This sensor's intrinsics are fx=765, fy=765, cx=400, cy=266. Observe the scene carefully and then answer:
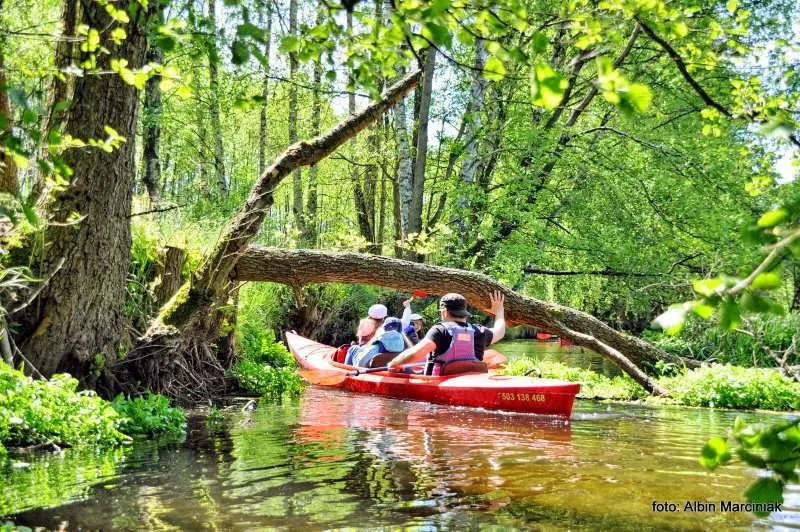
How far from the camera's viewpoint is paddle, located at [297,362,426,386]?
12195 mm

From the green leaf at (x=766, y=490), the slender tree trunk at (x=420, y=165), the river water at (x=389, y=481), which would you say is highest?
the slender tree trunk at (x=420, y=165)

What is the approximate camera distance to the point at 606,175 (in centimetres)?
1683

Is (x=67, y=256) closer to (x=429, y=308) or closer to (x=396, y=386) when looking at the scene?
(x=396, y=386)

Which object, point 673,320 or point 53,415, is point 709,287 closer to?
point 673,320

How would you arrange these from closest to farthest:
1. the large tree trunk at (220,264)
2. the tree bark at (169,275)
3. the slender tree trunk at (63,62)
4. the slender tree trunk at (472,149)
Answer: the slender tree trunk at (63,62), the large tree trunk at (220,264), the tree bark at (169,275), the slender tree trunk at (472,149)

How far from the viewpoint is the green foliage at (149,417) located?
7.21m

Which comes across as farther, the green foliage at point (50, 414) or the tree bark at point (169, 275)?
the tree bark at point (169, 275)

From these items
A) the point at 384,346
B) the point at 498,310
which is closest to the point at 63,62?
the point at 498,310

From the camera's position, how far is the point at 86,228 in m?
7.00

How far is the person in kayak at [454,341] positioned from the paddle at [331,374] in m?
1.06

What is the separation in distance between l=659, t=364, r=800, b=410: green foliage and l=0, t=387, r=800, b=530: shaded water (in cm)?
213

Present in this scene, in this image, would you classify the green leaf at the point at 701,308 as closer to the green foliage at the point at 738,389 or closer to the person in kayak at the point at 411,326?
the green foliage at the point at 738,389

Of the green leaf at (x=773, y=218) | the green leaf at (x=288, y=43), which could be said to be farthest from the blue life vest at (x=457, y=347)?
the green leaf at (x=773, y=218)

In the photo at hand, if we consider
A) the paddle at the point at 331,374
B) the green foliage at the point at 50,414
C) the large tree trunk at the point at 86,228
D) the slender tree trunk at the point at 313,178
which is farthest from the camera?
the slender tree trunk at the point at 313,178
